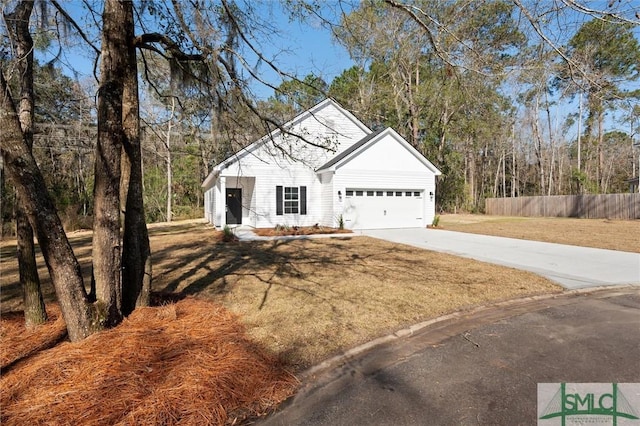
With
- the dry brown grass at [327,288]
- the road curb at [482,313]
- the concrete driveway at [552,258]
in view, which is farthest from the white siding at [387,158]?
the road curb at [482,313]

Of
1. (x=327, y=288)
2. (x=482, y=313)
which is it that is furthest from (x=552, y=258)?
(x=327, y=288)

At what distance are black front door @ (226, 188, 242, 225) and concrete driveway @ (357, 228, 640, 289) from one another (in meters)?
8.66

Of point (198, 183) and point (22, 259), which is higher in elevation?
point (198, 183)

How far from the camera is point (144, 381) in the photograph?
2.98 meters

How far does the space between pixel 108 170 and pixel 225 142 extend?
211 centimetres

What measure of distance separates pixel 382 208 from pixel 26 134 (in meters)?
15.1

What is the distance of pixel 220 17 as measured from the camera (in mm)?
4789

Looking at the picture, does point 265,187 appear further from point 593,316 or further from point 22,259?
point 593,316

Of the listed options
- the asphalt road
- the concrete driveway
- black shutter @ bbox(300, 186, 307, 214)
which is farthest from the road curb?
black shutter @ bbox(300, 186, 307, 214)

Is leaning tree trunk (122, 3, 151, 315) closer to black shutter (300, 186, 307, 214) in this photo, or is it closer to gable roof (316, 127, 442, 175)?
gable roof (316, 127, 442, 175)

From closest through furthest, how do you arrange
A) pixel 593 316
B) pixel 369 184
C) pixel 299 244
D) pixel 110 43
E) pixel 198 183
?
1. pixel 110 43
2. pixel 593 316
3. pixel 299 244
4. pixel 369 184
5. pixel 198 183

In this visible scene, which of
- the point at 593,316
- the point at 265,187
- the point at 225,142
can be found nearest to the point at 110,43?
the point at 225,142

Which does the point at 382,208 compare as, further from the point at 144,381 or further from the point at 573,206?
the point at 573,206

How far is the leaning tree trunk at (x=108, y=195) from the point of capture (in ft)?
12.8
